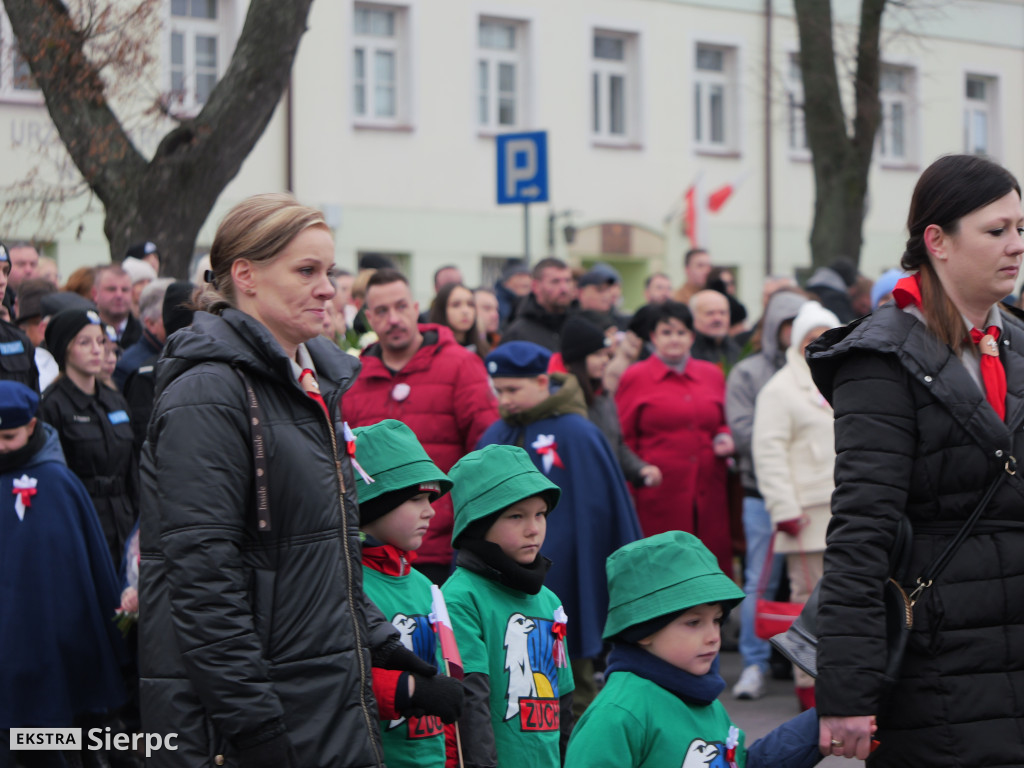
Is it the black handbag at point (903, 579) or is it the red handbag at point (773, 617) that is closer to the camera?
the black handbag at point (903, 579)

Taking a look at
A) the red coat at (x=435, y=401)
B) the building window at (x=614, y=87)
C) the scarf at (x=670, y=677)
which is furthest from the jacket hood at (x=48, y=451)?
the building window at (x=614, y=87)

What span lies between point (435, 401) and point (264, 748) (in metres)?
3.83

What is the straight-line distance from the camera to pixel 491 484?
4.59 m

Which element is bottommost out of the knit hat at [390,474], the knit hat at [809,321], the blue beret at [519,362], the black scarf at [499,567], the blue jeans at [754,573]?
the blue jeans at [754,573]

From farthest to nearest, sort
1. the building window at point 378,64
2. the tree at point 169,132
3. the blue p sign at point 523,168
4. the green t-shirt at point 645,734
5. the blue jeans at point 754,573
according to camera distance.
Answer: the building window at point 378,64
the blue p sign at point 523,168
the tree at point 169,132
the blue jeans at point 754,573
the green t-shirt at point 645,734

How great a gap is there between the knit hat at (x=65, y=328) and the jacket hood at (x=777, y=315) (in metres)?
4.06

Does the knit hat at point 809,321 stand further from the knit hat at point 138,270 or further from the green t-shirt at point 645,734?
the green t-shirt at point 645,734

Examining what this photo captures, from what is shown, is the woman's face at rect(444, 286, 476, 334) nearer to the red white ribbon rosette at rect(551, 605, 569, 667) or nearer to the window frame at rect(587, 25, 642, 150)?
the red white ribbon rosette at rect(551, 605, 569, 667)

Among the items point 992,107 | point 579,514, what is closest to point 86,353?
point 579,514

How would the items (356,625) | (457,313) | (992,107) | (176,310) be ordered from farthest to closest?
1. (992,107)
2. (457,313)
3. (176,310)
4. (356,625)

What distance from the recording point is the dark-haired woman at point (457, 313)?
9664mm

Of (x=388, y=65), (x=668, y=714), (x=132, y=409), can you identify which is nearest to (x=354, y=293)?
(x=132, y=409)

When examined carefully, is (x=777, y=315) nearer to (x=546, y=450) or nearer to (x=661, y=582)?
(x=546, y=450)

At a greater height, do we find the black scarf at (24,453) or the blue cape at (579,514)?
the black scarf at (24,453)
